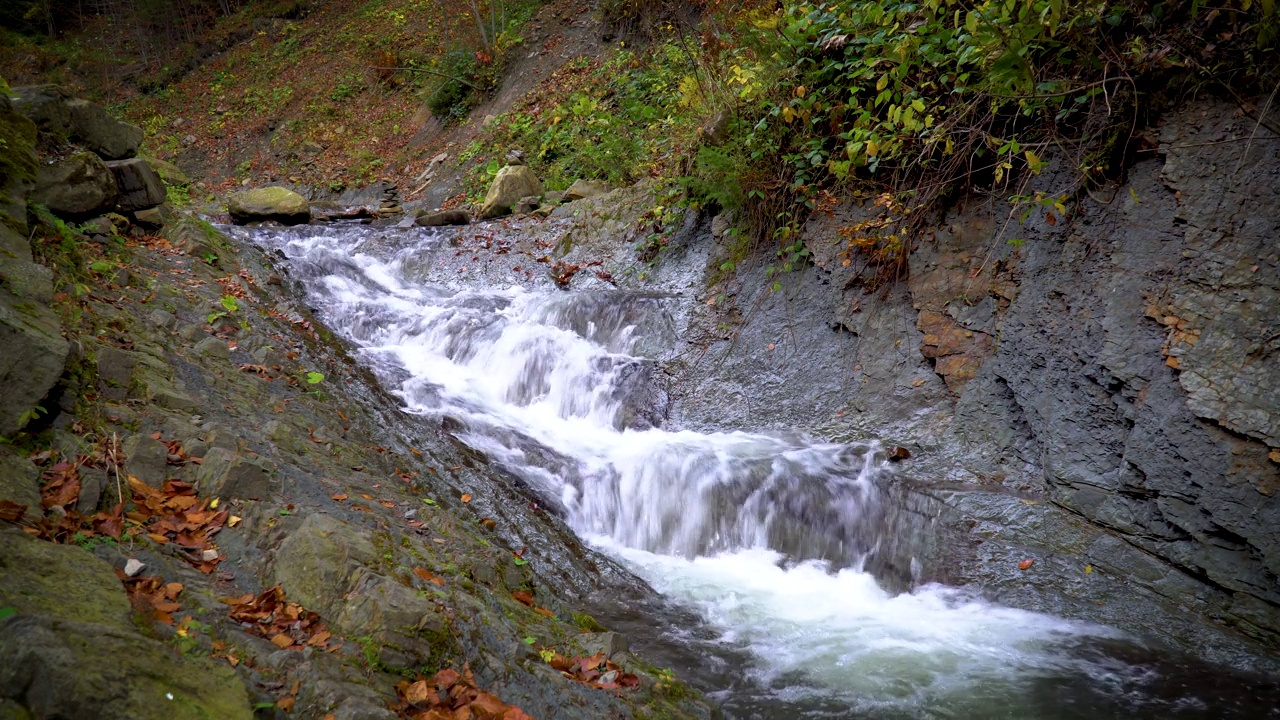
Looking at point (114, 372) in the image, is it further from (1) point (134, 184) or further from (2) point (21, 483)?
(1) point (134, 184)

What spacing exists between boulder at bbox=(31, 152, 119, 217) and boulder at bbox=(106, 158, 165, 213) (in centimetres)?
43

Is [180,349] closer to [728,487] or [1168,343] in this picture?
[728,487]

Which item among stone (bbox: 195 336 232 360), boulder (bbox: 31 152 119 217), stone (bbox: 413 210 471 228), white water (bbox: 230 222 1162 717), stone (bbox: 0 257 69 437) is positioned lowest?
white water (bbox: 230 222 1162 717)

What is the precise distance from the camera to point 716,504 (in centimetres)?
604

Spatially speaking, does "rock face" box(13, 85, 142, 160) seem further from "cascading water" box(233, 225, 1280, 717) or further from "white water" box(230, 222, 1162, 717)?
"white water" box(230, 222, 1162, 717)

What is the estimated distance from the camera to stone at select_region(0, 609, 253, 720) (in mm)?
1783

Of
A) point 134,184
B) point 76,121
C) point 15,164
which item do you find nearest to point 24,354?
point 15,164

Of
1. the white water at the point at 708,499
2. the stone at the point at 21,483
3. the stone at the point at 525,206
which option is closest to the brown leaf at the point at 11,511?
the stone at the point at 21,483

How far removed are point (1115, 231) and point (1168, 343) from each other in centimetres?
99

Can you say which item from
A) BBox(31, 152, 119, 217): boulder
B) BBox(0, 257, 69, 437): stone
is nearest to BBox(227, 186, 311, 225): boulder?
BBox(31, 152, 119, 217): boulder

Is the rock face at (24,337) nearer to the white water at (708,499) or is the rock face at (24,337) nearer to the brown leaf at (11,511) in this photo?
the brown leaf at (11,511)

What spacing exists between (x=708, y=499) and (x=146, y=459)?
160 inches

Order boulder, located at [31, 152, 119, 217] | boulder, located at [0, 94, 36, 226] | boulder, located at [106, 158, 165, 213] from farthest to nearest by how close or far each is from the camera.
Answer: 1. boulder, located at [106, 158, 165, 213]
2. boulder, located at [31, 152, 119, 217]
3. boulder, located at [0, 94, 36, 226]

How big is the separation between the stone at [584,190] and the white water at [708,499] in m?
2.37
